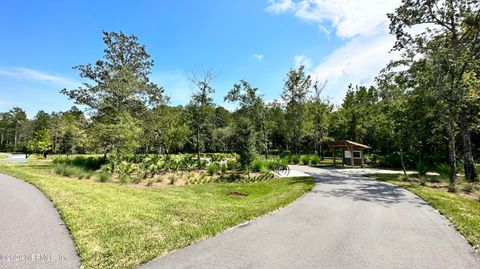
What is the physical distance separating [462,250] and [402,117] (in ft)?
39.4

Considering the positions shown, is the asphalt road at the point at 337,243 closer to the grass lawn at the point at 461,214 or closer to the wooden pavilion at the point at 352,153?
the grass lawn at the point at 461,214

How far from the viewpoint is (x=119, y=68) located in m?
19.8

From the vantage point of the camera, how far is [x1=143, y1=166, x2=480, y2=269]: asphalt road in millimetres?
3738

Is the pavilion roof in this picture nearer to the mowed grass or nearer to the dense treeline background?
the dense treeline background

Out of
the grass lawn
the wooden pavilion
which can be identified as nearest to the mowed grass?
the grass lawn

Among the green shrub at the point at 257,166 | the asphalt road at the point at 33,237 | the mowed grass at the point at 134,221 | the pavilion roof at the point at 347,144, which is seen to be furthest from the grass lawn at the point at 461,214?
the pavilion roof at the point at 347,144

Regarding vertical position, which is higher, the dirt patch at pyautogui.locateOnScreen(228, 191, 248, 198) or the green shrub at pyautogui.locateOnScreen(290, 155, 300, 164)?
the green shrub at pyautogui.locateOnScreen(290, 155, 300, 164)

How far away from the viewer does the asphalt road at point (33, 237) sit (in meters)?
3.53

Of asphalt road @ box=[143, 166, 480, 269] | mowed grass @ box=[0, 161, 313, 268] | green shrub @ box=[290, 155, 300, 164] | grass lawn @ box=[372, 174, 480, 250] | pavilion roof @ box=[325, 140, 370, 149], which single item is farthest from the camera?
green shrub @ box=[290, 155, 300, 164]

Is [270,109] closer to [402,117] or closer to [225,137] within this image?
[225,137]

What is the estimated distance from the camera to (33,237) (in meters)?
4.40

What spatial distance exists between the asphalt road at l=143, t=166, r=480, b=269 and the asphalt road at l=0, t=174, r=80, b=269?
1.43 meters

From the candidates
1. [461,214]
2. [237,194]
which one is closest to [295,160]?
[237,194]

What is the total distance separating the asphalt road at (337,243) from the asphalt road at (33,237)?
56.3 inches
